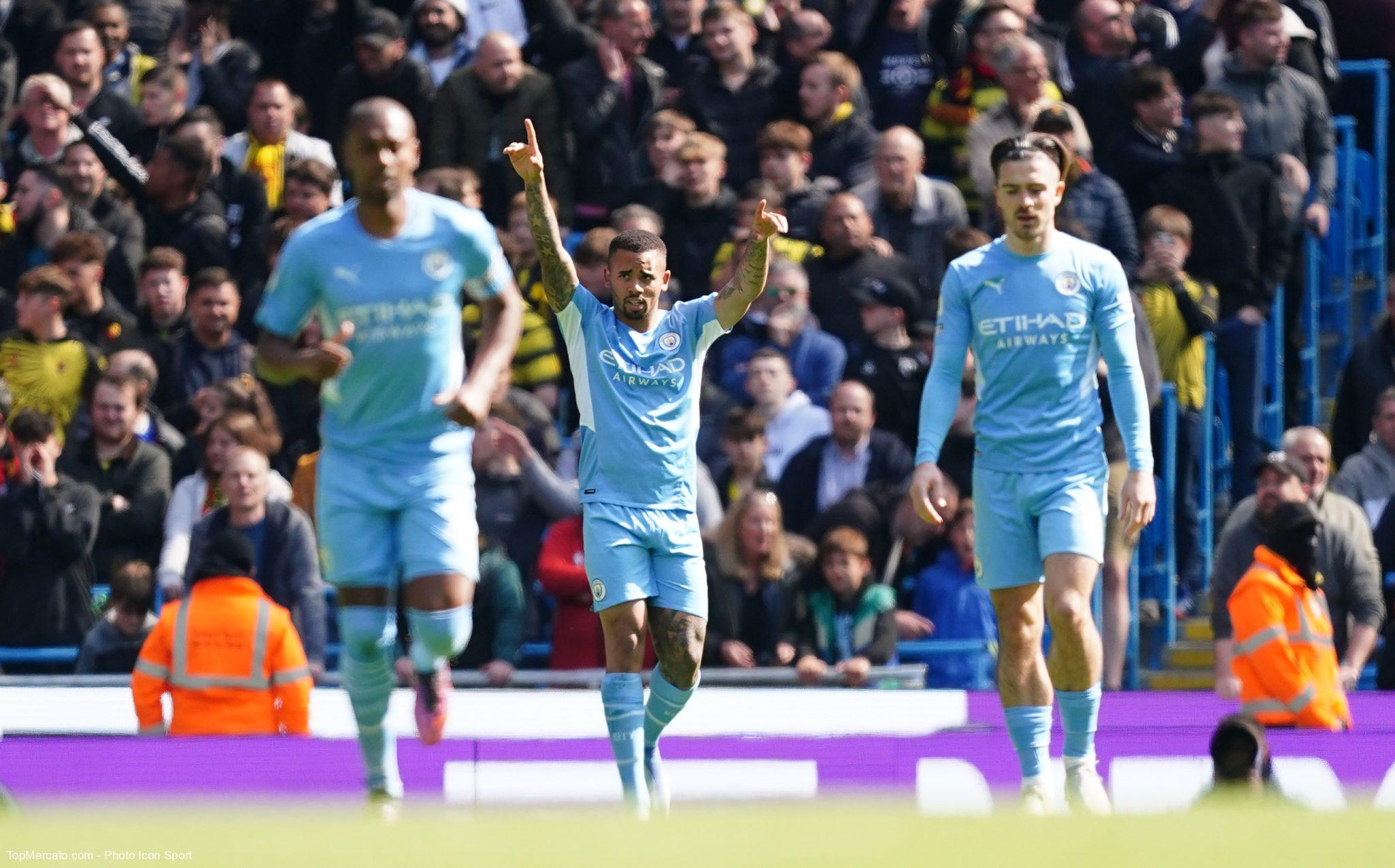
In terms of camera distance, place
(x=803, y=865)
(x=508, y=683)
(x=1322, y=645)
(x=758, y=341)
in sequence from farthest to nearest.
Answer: (x=758, y=341), (x=508, y=683), (x=1322, y=645), (x=803, y=865)

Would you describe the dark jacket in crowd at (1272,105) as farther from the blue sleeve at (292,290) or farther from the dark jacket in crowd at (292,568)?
the blue sleeve at (292,290)

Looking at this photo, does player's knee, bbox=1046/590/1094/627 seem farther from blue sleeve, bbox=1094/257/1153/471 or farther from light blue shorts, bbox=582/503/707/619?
light blue shorts, bbox=582/503/707/619

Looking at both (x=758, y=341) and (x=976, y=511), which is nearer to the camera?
(x=976, y=511)

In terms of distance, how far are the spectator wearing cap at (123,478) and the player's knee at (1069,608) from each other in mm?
5529

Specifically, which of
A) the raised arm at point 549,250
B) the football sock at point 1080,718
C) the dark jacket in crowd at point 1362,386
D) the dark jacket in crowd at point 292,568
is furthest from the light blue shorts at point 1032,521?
the dark jacket in crowd at point 1362,386

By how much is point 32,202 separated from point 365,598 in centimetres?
705

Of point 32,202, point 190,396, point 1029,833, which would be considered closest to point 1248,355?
point 190,396

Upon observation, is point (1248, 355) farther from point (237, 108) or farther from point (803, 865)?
point (803, 865)

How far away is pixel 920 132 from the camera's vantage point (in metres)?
15.4

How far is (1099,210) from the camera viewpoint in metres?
13.8

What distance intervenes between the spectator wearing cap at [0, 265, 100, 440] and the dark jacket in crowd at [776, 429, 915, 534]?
3.85 metres

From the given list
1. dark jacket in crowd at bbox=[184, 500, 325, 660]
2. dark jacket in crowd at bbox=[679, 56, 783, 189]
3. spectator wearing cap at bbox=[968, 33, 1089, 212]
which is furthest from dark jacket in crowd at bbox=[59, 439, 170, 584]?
spectator wearing cap at bbox=[968, 33, 1089, 212]

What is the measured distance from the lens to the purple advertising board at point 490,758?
9742mm

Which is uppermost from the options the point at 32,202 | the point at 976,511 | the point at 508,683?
the point at 32,202
